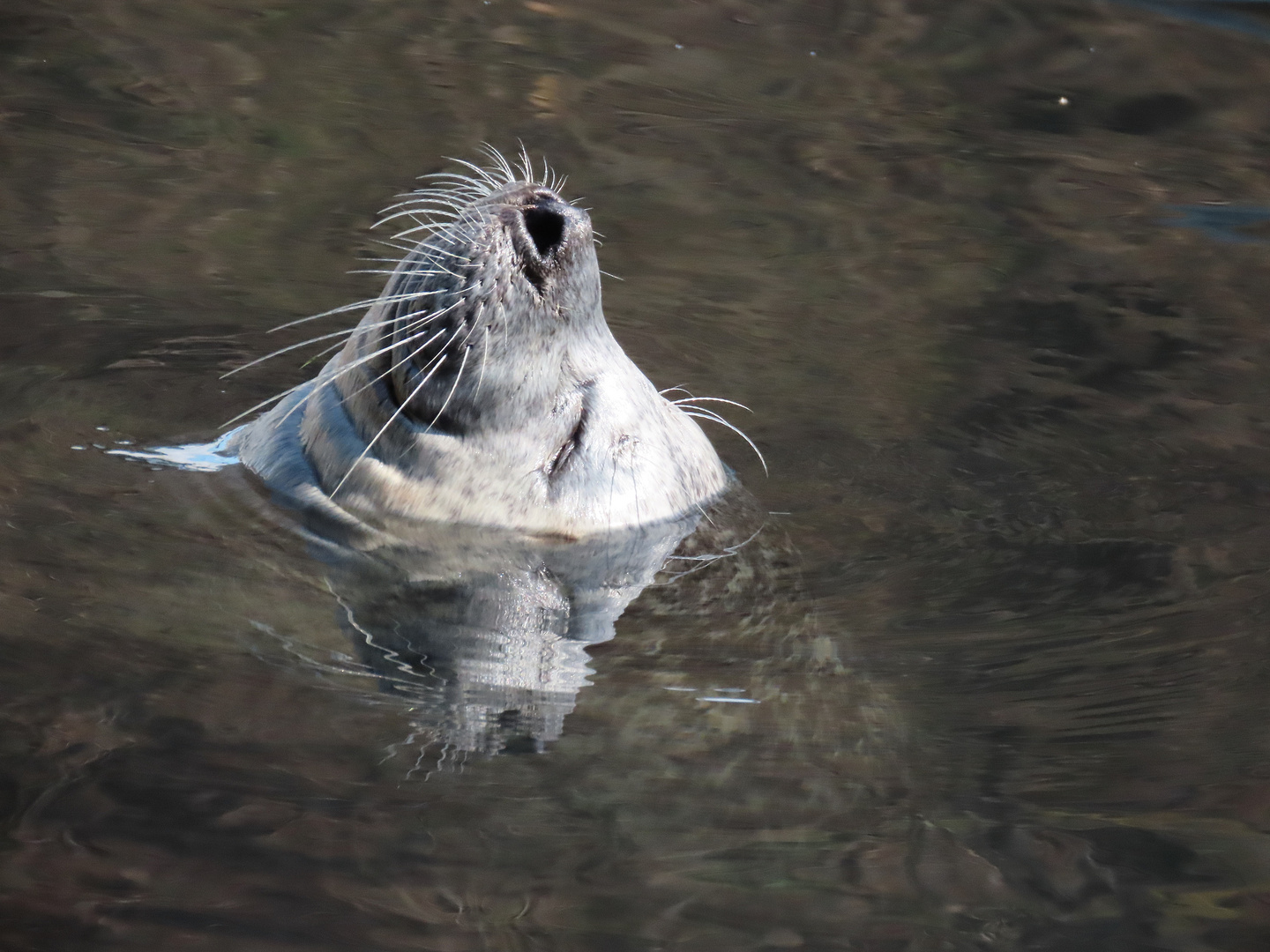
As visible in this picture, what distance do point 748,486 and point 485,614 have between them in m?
1.39

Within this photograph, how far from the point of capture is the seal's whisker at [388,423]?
14.2ft

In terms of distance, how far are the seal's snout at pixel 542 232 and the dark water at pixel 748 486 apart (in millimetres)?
789

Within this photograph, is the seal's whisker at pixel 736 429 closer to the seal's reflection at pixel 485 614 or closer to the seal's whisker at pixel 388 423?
the seal's reflection at pixel 485 614

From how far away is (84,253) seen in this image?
6.59 metres

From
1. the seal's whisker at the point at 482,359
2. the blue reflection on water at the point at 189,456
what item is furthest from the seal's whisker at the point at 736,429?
the blue reflection on water at the point at 189,456

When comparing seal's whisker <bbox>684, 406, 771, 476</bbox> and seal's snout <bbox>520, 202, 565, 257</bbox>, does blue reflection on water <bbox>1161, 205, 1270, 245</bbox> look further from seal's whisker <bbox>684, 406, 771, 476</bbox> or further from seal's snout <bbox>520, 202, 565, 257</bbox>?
seal's snout <bbox>520, 202, 565, 257</bbox>

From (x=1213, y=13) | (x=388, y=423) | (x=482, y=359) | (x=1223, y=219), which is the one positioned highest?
(x=1213, y=13)

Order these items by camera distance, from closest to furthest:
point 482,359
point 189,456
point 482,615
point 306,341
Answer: point 482,615 < point 482,359 < point 306,341 < point 189,456

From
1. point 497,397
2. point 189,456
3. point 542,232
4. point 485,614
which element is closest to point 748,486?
point 497,397

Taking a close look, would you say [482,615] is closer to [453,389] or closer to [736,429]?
[453,389]

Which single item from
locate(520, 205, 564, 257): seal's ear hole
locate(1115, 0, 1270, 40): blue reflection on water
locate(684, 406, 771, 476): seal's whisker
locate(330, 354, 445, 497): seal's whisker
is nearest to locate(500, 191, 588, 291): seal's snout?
locate(520, 205, 564, 257): seal's ear hole

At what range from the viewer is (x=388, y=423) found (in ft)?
14.5

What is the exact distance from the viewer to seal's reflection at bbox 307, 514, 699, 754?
3.55m

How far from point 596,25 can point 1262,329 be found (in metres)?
4.37
